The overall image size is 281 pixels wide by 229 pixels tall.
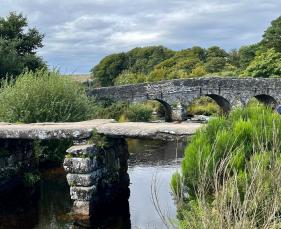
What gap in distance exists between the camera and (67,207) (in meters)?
11.7

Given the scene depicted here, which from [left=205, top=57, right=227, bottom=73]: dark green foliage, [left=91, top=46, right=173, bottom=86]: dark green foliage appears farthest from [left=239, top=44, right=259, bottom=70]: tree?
[left=91, top=46, right=173, bottom=86]: dark green foliage

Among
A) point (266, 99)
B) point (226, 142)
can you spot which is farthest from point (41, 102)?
point (266, 99)

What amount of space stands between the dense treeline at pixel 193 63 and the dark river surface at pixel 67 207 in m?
31.2

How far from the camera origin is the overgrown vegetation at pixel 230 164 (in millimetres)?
5234

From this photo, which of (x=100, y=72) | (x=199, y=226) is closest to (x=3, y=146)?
(x=199, y=226)

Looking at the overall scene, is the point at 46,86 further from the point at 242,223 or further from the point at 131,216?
the point at 242,223

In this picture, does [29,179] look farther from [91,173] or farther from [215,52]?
[215,52]

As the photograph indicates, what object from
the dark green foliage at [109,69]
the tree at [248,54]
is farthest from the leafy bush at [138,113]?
the dark green foliage at [109,69]

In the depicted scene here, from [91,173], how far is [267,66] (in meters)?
35.5

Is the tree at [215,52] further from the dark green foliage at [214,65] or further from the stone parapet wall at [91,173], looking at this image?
the stone parapet wall at [91,173]

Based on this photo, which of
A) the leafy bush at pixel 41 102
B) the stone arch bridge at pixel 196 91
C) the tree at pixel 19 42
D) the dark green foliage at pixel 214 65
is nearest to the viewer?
the leafy bush at pixel 41 102

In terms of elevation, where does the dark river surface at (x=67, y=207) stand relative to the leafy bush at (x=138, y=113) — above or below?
below

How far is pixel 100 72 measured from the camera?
66688mm

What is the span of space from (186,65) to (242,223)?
5260cm
